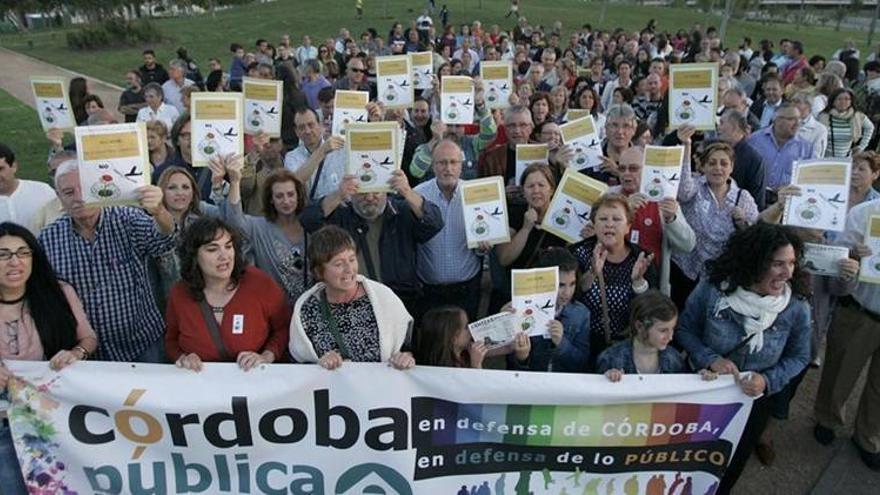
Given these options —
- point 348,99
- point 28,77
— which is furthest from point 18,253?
point 28,77

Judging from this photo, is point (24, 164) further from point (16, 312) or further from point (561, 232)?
point (561, 232)

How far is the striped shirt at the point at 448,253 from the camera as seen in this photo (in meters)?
4.91

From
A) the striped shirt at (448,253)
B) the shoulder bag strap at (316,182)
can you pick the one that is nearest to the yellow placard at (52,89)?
the shoulder bag strap at (316,182)

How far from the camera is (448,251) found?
16.1ft

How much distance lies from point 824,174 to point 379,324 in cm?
331

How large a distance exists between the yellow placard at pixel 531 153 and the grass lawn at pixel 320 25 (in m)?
28.1

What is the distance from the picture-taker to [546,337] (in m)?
3.94

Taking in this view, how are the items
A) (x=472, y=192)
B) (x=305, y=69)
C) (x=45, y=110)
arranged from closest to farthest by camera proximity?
(x=472, y=192) < (x=45, y=110) < (x=305, y=69)

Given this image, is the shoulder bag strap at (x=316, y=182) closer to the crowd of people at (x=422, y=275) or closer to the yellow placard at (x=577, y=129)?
the crowd of people at (x=422, y=275)

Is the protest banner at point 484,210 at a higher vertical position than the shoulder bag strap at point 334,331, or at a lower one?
higher

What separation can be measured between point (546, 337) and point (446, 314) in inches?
24.9

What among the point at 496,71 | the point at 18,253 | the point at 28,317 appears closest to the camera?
the point at 18,253

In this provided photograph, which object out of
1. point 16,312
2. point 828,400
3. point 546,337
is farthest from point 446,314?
point 828,400

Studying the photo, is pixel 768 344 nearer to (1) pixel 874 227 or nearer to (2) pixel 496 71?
(1) pixel 874 227
